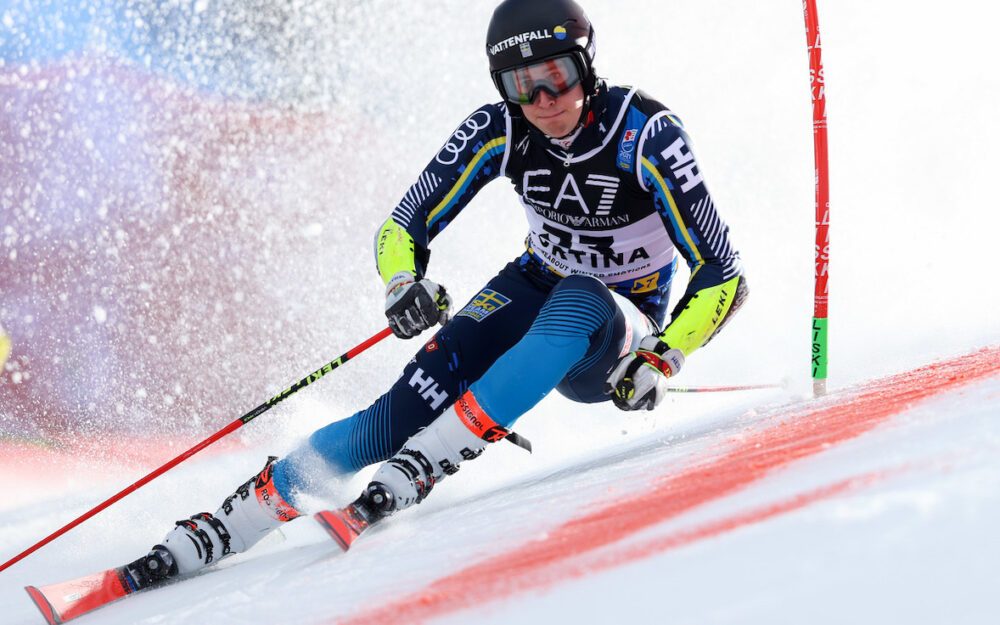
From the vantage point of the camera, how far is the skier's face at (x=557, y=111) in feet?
7.99

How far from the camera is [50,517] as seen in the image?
3.60m

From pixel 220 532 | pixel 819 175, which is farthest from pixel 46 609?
pixel 819 175

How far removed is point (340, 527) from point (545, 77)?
1.29 m

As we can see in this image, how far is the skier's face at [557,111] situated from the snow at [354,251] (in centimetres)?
94

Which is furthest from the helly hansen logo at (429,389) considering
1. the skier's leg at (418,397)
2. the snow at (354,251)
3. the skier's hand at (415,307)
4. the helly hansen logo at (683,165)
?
the helly hansen logo at (683,165)

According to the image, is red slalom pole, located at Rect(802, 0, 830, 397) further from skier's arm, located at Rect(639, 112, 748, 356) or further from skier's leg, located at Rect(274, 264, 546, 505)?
skier's leg, located at Rect(274, 264, 546, 505)

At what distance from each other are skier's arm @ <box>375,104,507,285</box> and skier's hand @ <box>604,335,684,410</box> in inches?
29.4

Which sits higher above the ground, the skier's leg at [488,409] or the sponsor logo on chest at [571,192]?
the sponsor logo on chest at [571,192]

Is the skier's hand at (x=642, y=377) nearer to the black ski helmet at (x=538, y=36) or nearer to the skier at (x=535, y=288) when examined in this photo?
the skier at (x=535, y=288)

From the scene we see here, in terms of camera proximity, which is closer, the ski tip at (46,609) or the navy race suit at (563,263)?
the ski tip at (46,609)

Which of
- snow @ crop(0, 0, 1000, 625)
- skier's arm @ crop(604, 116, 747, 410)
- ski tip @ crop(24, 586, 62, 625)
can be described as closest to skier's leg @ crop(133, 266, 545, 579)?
snow @ crop(0, 0, 1000, 625)

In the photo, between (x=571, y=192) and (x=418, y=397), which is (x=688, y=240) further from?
(x=418, y=397)

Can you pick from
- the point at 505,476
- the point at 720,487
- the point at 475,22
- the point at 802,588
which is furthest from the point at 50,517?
the point at 475,22

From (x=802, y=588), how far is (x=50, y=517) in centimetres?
338
